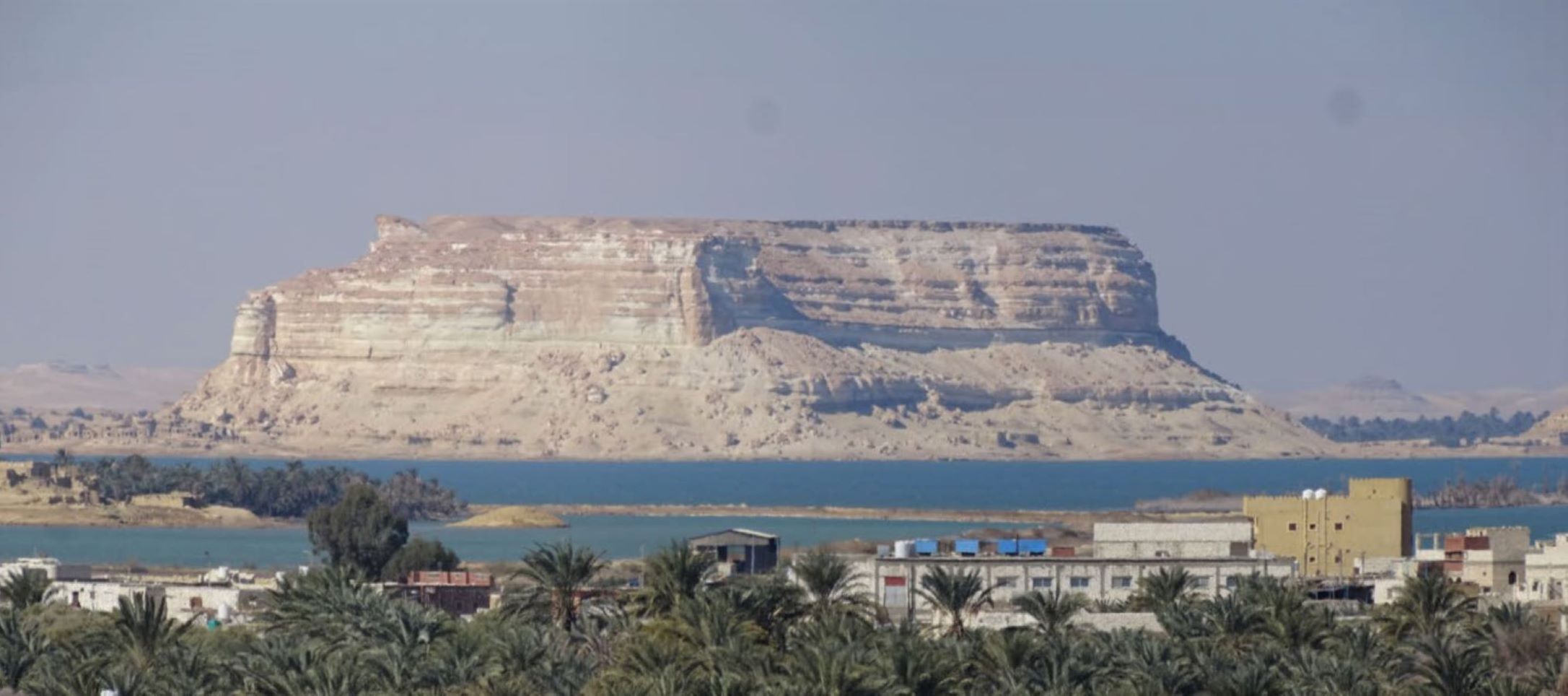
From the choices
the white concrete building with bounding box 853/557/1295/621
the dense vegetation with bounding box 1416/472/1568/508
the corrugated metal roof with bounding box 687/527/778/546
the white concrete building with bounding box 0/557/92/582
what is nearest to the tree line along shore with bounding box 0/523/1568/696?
the white concrete building with bounding box 853/557/1295/621

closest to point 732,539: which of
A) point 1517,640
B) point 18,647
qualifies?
point 1517,640

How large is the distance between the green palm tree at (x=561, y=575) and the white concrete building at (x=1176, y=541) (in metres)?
19.0

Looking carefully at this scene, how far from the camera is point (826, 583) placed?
6012 centimetres

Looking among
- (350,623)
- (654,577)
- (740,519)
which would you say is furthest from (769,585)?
(740,519)

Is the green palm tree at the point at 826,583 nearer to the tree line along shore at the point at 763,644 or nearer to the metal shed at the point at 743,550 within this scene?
the tree line along shore at the point at 763,644

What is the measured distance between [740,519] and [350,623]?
374ft

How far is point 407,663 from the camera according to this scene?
50781 mm

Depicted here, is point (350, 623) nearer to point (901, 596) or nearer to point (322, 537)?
point (901, 596)

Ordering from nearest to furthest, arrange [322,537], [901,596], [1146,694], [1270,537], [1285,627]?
[1146,694], [1285,627], [901,596], [1270,537], [322,537]

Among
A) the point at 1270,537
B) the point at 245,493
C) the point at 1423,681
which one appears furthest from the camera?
the point at 245,493

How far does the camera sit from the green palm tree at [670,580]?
5703 centimetres

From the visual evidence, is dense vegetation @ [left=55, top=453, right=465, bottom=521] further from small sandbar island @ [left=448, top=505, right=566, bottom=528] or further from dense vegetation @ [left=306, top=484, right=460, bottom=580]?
dense vegetation @ [left=306, top=484, right=460, bottom=580]

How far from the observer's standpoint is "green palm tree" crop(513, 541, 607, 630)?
59312 mm

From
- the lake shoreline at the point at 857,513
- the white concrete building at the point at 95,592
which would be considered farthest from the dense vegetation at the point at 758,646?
the lake shoreline at the point at 857,513
